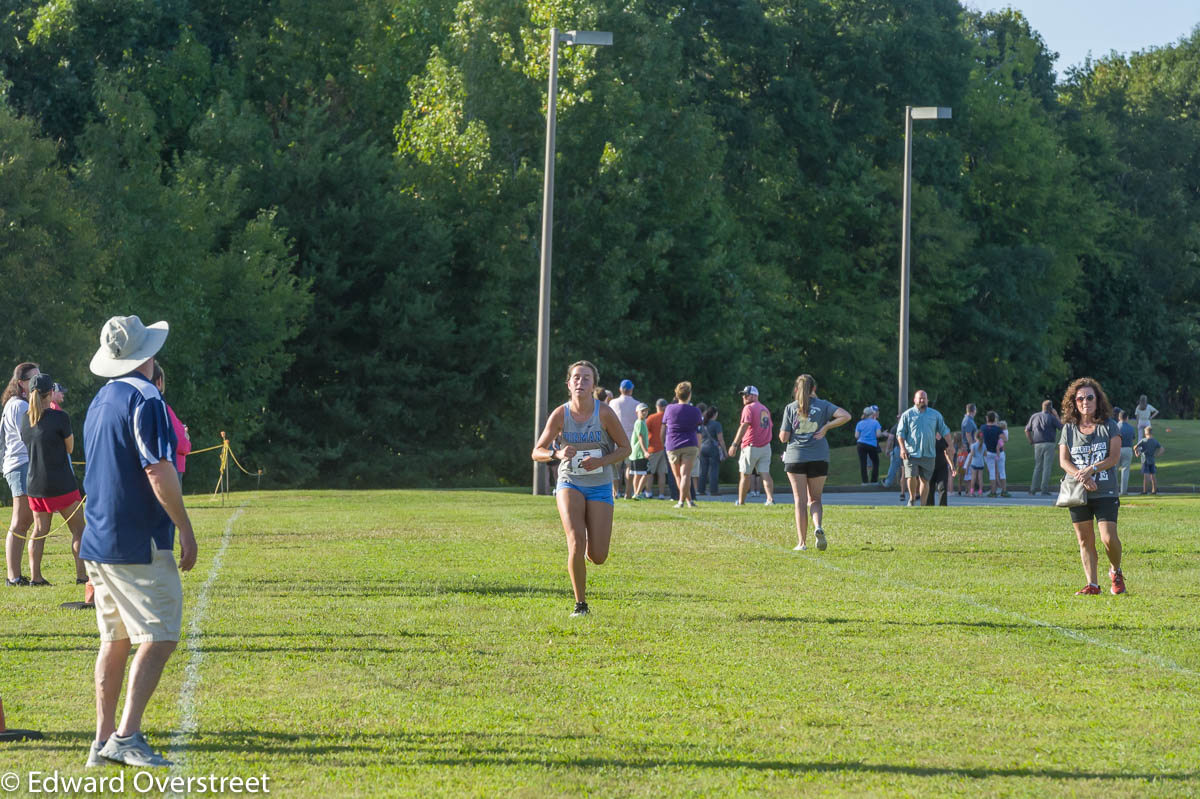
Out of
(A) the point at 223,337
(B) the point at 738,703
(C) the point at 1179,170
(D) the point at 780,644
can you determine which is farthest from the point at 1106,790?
(C) the point at 1179,170

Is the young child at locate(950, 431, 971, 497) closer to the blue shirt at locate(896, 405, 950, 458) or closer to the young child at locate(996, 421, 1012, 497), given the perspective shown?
the young child at locate(996, 421, 1012, 497)

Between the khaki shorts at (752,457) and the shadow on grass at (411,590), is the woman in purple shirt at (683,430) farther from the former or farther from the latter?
the shadow on grass at (411,590)

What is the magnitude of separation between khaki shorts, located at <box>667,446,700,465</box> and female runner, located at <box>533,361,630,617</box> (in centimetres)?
1301

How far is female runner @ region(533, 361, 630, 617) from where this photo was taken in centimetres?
1159

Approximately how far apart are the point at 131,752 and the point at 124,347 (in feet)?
5.60

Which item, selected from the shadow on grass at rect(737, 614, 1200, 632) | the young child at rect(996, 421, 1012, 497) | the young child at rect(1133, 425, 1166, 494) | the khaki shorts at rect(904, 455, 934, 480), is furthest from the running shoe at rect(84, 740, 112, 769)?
the young child at rect(1133, 425, 1166, 494)

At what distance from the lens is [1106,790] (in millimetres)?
6609

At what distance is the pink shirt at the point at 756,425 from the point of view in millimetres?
24078

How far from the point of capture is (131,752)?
6.80 meters

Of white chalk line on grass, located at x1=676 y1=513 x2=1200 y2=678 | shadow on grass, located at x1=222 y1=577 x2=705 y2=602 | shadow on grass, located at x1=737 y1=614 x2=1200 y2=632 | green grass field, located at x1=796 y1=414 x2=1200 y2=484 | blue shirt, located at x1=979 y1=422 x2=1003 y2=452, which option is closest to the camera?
white chalk line on grass, located at x1=676 y1=513 x2=1200 y2=678

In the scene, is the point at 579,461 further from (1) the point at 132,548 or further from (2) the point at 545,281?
(2) the point at 545,281

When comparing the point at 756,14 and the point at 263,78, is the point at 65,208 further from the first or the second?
the point at 756,14

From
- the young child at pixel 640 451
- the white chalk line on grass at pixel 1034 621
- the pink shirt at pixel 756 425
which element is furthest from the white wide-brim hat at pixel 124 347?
the young child at pixel 640 451

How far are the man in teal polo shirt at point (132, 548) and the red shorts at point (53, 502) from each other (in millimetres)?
6803
